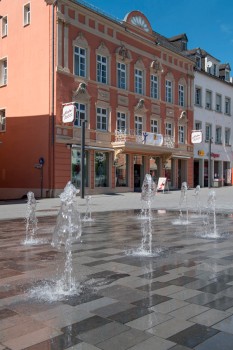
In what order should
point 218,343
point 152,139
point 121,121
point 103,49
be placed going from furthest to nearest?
point 152,139, point 121,121, point 103,49, point 218,343

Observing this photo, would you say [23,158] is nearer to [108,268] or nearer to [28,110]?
[28,110]

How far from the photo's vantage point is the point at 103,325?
3.85 metres

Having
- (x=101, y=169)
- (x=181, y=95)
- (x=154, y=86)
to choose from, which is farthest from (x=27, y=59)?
(x=181, y=95)

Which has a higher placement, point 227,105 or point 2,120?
point 227,105

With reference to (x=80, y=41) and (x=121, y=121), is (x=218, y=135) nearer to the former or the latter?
(x=121, y=121)

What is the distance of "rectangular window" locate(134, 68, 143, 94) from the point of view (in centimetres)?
3440

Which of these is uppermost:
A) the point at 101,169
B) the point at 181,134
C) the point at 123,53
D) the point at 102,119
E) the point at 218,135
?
the point at 123,53

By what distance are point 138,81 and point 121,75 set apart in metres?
2.25

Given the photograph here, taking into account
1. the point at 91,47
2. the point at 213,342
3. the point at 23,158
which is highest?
the point at 91,47

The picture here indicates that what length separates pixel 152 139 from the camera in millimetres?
33375

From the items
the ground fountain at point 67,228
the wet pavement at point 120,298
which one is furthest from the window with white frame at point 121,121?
the ground fountain at point 67,228

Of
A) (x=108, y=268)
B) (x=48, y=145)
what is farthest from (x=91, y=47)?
(x=108, y=268)

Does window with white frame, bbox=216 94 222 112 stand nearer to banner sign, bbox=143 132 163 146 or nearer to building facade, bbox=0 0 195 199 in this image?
building facade, bbox=0 0 195 199

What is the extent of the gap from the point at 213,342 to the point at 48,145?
80.2 ft
